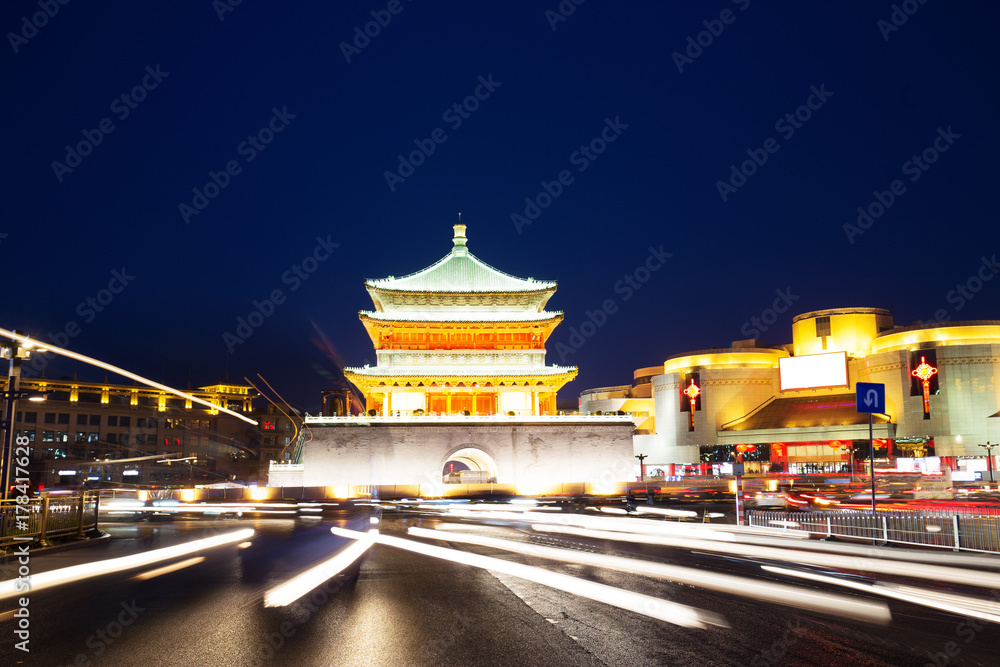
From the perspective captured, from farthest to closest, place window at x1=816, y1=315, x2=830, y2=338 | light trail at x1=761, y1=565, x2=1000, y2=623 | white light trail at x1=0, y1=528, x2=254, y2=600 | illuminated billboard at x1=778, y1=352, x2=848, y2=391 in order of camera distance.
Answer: window at x1=816, y1=315, x2=830, y2=338
illuminated billboard at x1=778, y1=352, x2=848, y2=391
white light trail at x1=0, y1=528, x2=254, y2=600
light trail at x1=761, y1=565, x2=1000, y2=623

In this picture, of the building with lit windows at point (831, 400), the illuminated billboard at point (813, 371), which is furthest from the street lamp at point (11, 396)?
the illuminated billboard at point (813, 371)

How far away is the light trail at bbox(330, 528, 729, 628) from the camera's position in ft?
24.2

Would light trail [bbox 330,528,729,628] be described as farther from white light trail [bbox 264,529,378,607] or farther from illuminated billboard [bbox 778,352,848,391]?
illuminated billboard [bbox 778,352,848,391]

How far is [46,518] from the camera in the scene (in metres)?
14.6

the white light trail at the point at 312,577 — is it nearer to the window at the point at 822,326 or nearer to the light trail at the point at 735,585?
the light trail at the point at 735,585

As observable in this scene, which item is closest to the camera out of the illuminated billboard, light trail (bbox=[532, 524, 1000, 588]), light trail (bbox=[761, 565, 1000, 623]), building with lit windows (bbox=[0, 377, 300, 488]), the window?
light trail (bbox=[761, 565, 1000, 623])

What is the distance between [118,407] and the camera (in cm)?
8050

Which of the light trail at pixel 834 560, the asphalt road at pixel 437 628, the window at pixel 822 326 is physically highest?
the window at pixel 822 326

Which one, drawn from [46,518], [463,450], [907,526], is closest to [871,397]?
[907,526]

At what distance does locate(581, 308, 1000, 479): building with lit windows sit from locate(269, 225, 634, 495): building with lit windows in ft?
78.0

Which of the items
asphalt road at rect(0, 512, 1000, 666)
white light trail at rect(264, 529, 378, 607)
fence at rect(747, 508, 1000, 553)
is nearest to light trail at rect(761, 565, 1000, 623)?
asphalt road at rect(0, 512, 1000, 666)

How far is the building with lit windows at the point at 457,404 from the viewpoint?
134 feet

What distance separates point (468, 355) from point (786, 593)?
3485 centimetres

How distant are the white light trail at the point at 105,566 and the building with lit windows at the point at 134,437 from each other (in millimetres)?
47926
